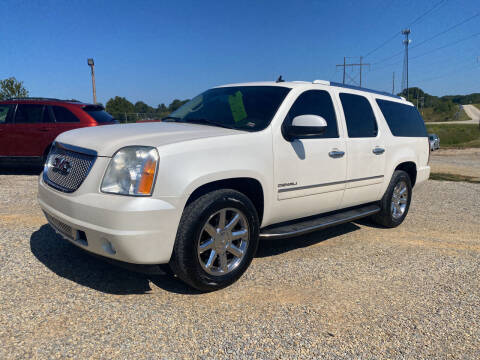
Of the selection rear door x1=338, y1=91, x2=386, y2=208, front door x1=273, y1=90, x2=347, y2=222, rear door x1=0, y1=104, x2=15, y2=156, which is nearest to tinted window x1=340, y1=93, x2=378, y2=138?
rear door x1=338, y1=91, x2=386, y2=208

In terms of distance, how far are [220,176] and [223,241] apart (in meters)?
0.59

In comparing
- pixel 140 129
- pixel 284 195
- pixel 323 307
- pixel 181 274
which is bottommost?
pixel 323 307

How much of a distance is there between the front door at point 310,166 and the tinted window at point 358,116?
250mm

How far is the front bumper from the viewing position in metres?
2.68

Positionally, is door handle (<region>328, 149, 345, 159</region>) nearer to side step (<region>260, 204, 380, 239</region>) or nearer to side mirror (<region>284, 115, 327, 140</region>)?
side mirror (<region>284, 115, 327, 140</region>)

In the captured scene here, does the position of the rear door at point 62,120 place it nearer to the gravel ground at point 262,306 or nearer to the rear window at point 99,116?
the rear window at point 99,116

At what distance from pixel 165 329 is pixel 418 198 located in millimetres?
6761

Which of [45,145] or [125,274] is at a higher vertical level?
[45,145]

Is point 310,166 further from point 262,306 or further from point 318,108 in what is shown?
point 262,306

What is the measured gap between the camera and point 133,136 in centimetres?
301

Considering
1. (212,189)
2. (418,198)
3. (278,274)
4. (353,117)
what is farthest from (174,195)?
(418,198)

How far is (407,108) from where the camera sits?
576cm

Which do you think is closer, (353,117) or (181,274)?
(181,274)

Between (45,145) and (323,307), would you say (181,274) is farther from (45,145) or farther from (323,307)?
(45,145)
